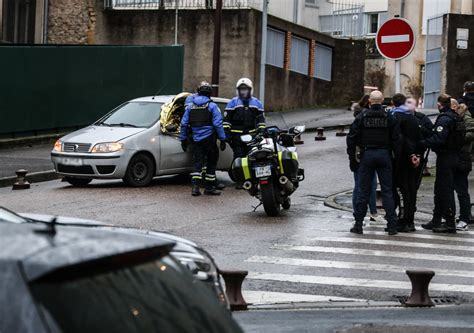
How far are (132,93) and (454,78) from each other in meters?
9.81

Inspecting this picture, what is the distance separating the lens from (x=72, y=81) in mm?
28844

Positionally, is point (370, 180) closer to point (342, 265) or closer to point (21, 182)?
point (342, 265)

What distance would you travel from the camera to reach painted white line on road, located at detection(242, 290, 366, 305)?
33.4 ft

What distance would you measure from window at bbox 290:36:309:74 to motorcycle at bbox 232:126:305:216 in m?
21.6

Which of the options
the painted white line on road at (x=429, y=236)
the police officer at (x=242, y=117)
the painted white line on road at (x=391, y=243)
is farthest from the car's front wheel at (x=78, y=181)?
the painted white line on road at (x=391, y=243)

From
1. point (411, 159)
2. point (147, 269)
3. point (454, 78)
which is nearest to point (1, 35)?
point (454, 78)

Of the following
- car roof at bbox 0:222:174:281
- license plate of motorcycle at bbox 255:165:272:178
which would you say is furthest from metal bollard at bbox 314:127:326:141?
car roof at bbox 0:222:174:281

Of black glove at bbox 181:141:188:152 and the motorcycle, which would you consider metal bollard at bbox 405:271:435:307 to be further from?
black glove at bbox 181:141:188:152

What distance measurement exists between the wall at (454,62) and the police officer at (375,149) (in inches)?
781

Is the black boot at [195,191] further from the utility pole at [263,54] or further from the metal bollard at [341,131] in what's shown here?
the utility pole at [263,54]

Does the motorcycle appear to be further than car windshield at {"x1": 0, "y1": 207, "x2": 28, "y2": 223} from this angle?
Yes

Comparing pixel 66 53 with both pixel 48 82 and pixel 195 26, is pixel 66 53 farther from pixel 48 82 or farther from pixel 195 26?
pixel 195 26

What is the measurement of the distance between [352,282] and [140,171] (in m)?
8.85

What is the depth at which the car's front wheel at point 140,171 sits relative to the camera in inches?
763
